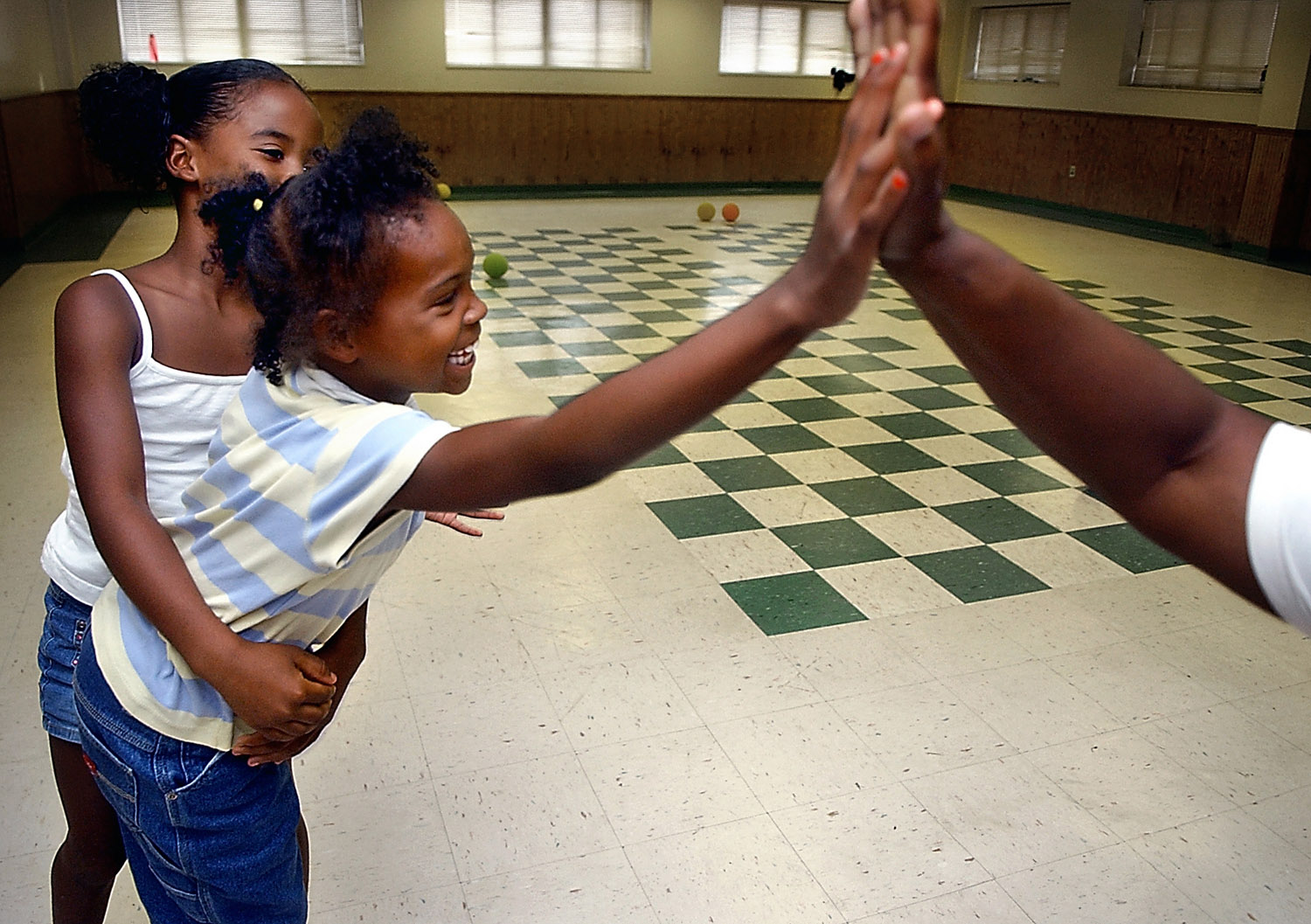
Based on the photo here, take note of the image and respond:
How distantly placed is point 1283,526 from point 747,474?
3.11m

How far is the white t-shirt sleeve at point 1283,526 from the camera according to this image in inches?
26.3

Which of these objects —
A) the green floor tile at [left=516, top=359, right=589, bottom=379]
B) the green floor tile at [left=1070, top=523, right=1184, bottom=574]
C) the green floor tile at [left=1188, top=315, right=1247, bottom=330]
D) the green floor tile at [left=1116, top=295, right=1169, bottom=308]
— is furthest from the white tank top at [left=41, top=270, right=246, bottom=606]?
the green floor tile at [left=1116, top=295, right=1169, bottom=308]

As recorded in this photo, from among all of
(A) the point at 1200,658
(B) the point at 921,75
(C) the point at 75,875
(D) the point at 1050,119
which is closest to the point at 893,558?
(A) the point at 1200,658

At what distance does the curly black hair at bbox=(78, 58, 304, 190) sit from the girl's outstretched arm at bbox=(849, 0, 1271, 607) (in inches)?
35.0

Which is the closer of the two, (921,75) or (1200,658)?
(921,75)

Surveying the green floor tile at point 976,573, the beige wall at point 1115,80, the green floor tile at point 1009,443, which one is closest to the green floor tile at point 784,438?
the green floor tile at point 1009,443

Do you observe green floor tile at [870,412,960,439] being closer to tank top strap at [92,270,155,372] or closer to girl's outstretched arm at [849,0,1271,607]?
tank top strap at [92,270,155,372]

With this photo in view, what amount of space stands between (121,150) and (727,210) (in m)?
9.11

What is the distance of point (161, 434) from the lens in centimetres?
119

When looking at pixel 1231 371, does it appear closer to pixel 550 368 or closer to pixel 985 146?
pixel 550 368

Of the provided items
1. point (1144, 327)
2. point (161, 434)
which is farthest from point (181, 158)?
point (1144, 327)

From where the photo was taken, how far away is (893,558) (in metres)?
3.13

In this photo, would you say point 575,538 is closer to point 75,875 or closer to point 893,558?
point 893,558

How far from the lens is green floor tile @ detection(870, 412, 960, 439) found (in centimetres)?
427
